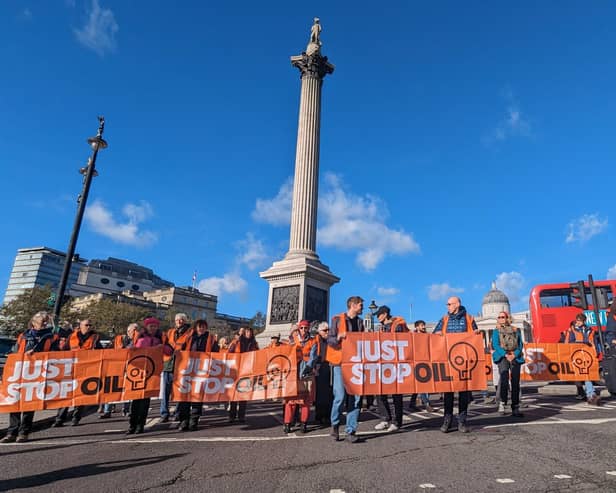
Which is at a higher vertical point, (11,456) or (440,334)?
(440,334)

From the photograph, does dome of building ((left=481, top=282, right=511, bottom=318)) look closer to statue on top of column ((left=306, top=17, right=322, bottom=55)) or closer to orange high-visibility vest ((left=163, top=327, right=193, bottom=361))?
statue on top of column ((left=306, top=17, right=322, bottom=55))

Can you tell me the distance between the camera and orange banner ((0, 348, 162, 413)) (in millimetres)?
7445

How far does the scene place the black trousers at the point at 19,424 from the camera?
6.96 meters

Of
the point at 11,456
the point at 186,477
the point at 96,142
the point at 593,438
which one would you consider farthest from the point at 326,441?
the point at 96,142

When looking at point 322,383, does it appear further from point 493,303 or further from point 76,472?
point 493,303

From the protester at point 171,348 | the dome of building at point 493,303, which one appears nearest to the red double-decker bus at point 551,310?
the protester at point 171,348

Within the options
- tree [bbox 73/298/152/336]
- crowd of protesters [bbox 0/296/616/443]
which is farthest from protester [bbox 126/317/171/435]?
tree [bbox 73/298/152/336]

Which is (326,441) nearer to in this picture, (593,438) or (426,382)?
(426,382)

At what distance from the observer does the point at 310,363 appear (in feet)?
24.1

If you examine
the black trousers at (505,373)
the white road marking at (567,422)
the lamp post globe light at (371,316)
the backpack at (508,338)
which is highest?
the lamp post globe light at (371,316)

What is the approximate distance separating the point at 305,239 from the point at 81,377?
1751 cm

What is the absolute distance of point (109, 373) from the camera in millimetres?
7969

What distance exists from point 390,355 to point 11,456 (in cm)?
570

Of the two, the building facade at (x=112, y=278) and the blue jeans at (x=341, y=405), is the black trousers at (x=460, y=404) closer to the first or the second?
the blue jeans at (x=341, y=405)
